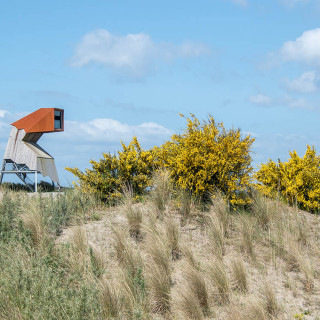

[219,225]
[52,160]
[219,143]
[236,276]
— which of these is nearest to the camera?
[236,276]

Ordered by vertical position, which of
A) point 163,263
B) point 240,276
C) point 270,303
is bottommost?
point 270,303

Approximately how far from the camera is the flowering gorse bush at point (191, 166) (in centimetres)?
956

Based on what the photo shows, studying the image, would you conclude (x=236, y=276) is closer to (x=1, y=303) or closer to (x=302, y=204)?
(x=1, y=303)

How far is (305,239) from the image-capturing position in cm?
860

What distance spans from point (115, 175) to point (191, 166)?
2.28 metres

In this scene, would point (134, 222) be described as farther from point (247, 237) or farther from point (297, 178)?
point (297, 178)

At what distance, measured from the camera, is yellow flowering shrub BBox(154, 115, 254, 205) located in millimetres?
9516

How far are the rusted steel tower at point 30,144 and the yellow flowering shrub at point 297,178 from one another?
13.3m

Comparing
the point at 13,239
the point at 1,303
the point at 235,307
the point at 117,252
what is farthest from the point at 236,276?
the point at 13,239

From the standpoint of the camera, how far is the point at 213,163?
938 centimetres

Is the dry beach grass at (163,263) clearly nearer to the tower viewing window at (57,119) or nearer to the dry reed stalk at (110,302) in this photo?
the dry reed stalk at (110,302)

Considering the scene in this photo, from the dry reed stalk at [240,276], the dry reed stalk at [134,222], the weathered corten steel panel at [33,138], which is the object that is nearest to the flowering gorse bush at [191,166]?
the dry reed stalk at [134,222]

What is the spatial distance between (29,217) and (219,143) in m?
4.66

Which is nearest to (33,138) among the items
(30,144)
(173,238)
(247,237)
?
(30,144)
